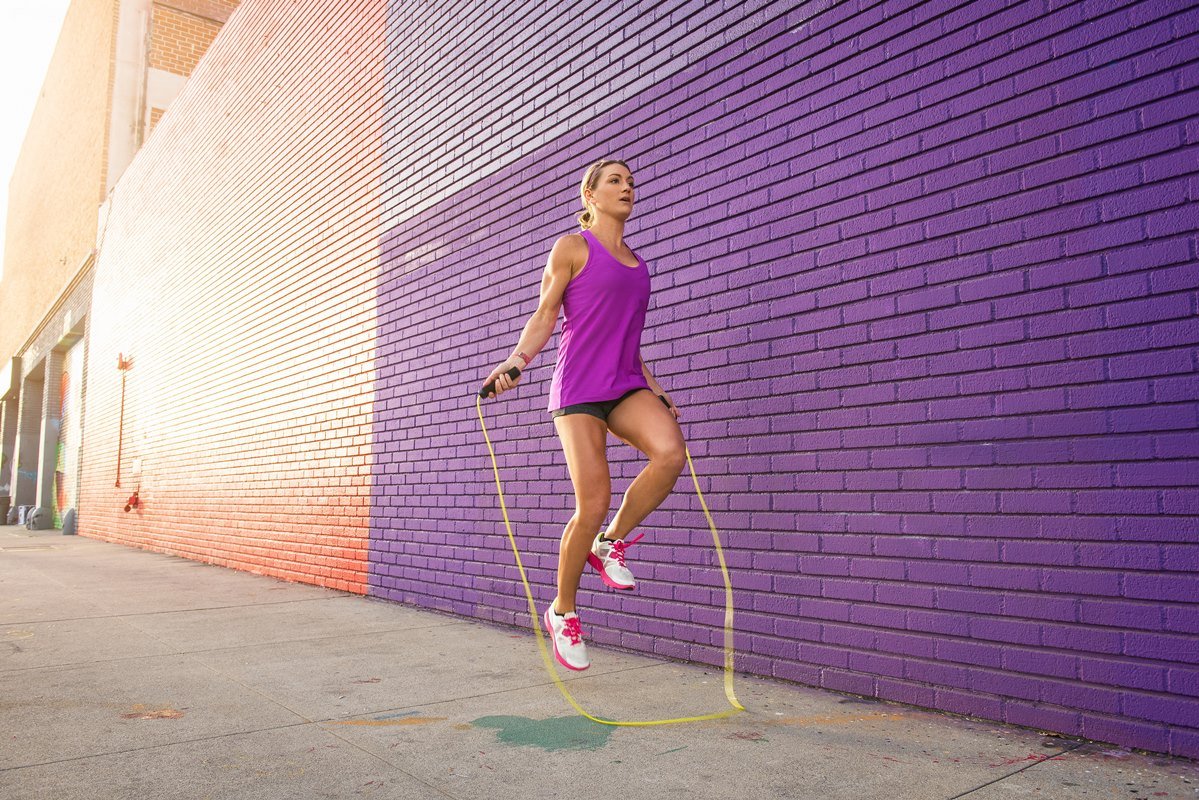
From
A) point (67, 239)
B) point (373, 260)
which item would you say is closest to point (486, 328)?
point (373, 260)

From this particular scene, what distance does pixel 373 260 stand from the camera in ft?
23.2

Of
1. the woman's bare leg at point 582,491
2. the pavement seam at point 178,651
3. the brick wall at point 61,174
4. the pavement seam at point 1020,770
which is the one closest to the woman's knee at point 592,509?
the woman's bare leg at point 582,491

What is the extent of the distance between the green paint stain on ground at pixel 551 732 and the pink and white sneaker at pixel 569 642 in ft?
0.69

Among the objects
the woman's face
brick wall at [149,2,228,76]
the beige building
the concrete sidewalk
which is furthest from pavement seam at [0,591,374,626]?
brick wall at [149,2,228,76]

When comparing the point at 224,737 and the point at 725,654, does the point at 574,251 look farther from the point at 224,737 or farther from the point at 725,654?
the point at 224,737

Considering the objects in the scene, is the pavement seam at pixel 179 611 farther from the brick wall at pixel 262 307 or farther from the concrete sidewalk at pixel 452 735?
the concrete sidewalk at pixel 452 735

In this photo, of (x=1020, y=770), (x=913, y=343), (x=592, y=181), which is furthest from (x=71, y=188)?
(x=1020, y=770)

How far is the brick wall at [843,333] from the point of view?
2.64 meters

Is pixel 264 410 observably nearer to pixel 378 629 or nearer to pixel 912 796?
pixel 378 629

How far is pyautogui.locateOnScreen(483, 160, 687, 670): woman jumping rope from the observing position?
3.17 meters

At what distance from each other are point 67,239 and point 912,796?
24.5 m

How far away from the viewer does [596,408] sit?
3.28m

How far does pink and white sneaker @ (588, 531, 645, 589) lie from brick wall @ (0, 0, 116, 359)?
18.5 meters

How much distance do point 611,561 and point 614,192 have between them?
156 centimetres
